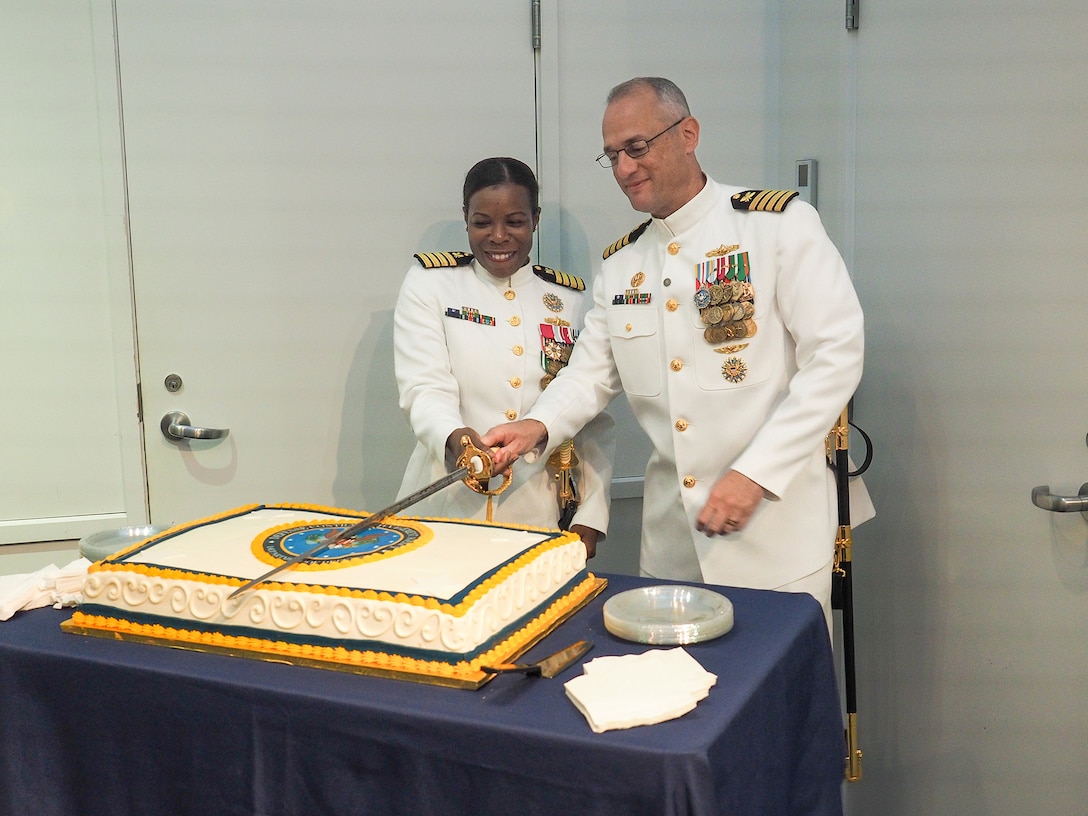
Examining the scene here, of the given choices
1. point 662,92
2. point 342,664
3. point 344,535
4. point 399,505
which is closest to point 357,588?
point 342,664

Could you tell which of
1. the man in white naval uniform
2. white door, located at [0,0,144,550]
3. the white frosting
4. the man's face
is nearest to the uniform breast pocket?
the man in white naval uniform

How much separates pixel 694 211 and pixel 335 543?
3.46 feet

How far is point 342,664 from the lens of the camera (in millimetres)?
1416

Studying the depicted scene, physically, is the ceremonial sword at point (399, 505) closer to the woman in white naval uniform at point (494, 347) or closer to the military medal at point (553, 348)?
the woman in white naval uniform at point (494, 347)

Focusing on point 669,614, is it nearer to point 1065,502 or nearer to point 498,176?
point 1065,502

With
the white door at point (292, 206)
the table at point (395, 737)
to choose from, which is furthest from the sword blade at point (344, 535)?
the white door at point (292, 206)

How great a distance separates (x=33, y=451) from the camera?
9.06 feet

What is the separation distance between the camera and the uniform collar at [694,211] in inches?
86.9

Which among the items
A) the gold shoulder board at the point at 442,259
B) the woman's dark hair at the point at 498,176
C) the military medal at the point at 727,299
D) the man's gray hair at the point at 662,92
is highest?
the man's gray hair at the point at 662,92

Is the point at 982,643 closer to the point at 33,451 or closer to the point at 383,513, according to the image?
the point at 383,513

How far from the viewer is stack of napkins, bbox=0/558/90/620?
1688 millimetres

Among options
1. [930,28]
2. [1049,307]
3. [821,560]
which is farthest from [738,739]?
[930,28]

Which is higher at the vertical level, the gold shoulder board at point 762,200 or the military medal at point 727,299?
the gold shoulder board at point 762,200

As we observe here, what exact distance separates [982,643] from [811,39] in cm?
164
